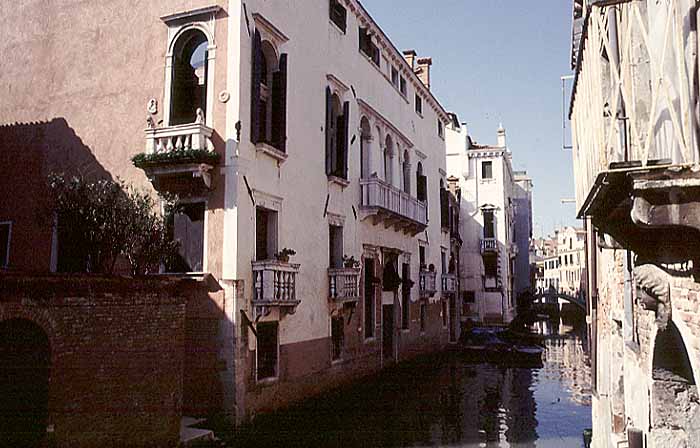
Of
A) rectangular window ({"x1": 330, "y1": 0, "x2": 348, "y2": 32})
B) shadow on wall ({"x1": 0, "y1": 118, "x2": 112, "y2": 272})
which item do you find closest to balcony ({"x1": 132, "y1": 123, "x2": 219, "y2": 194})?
shadow on wall ({"x1": 0, "y1": 118, "x2": 112, "y2": 272})

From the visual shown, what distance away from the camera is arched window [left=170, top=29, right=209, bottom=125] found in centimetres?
1149

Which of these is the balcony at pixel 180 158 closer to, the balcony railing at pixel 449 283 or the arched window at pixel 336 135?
the arched window at pixel 336 135

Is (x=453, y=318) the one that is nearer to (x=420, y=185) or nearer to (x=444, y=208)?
(x=444, y=208)

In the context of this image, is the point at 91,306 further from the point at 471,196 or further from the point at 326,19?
the point at 471,196

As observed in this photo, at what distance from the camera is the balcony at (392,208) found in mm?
17094

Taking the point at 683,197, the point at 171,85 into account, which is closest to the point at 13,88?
the point at 171,85

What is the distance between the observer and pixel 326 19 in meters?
15.2

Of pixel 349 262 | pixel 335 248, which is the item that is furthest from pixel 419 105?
pixel 349 262

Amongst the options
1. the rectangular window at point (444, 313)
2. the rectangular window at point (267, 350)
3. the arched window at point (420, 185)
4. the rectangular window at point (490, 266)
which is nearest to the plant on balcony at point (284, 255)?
the rectangular window at point (267, 350)

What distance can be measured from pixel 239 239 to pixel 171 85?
331 centimetres

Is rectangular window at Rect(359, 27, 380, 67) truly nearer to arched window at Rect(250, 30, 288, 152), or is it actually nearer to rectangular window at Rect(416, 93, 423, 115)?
rectangular window at Rect(416, 93, 423, 115)

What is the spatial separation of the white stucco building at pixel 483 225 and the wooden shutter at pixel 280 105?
890 inches

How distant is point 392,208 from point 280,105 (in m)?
7.07

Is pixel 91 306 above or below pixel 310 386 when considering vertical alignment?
above
